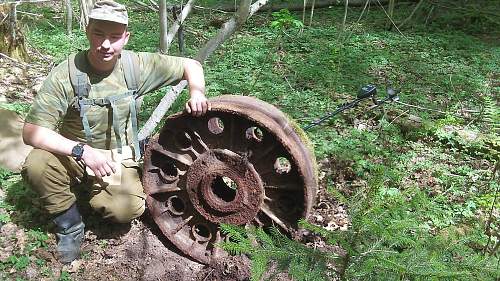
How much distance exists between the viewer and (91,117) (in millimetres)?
3244

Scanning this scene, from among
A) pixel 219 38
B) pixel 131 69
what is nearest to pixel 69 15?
pixel 219 38

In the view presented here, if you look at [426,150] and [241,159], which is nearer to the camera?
[241,159]

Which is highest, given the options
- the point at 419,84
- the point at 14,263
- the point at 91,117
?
the point at 91,117

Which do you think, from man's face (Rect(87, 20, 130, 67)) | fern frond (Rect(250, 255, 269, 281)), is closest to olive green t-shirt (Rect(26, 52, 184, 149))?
man's face (Rect(87, 20, 130, 67))

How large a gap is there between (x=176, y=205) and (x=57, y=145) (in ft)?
3.92

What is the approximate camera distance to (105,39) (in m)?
3.03

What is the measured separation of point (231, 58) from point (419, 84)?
2.99m

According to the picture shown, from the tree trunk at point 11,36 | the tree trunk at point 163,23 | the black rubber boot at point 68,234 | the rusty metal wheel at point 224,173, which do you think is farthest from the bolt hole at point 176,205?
the tree trunk at point 11,36

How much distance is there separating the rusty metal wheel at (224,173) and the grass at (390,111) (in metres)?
0.59

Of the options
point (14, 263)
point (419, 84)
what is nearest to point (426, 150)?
point (419, 84)

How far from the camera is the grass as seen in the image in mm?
2324

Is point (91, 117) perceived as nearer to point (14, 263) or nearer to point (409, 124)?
point (14, 263)

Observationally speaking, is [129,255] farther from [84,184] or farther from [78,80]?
[78,80]

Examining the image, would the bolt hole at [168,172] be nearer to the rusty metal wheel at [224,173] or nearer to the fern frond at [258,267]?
the rusty metal wheel at [224,173]
